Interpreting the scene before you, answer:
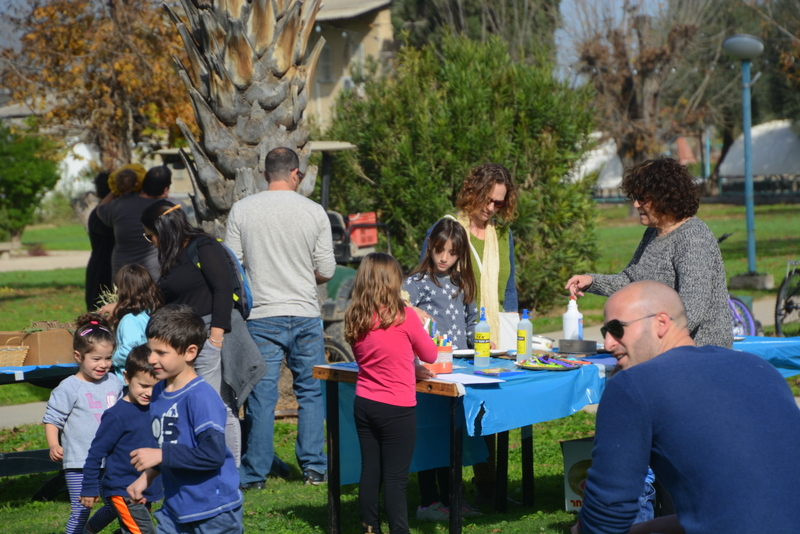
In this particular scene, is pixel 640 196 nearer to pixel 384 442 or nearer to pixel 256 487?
pixel 384 442

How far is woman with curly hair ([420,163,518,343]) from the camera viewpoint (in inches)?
222

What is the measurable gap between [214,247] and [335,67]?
3840 cm

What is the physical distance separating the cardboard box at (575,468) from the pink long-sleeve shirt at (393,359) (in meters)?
1.29

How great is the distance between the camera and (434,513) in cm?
521

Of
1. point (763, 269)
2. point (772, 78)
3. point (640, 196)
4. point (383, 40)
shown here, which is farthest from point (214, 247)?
point (772, 78)

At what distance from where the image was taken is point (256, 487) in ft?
20.0

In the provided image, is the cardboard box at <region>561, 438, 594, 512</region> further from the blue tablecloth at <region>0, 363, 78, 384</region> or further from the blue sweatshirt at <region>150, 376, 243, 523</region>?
the blue tablecloth at <region>0, 363, 78, 384</region>

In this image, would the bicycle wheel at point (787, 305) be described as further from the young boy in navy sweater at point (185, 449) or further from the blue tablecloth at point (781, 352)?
the young boy in navy sweater at point (185, 449)

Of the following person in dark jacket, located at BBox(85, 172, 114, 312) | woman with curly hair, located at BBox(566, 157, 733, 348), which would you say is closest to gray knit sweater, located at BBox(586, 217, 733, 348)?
woman with curly hair, located at BBox(566, 157, 733, 348)

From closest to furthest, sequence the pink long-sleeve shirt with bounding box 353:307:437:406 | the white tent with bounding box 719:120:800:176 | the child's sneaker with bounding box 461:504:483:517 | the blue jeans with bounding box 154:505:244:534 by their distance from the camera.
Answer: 1. the blue jeans with bounding box 154:505:244:534
2. the pink long-sleeve shirt with bounding box 353:307:437:406
3. the child's sneaker with bounding box 461:504:483:517
4. the white tent with bounding box 719:120:800:176

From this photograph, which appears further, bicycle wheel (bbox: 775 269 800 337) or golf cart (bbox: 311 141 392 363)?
bicycle wheel (bbox: 775 269 800 337)

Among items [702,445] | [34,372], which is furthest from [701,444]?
[34,372]

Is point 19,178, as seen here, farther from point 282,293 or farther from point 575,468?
point 575,468

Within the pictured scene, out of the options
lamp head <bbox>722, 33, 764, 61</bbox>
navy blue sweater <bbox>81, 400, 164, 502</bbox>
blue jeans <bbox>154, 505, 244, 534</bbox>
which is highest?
lamp head <bbox>722, 33, 764, 61</bbox>
